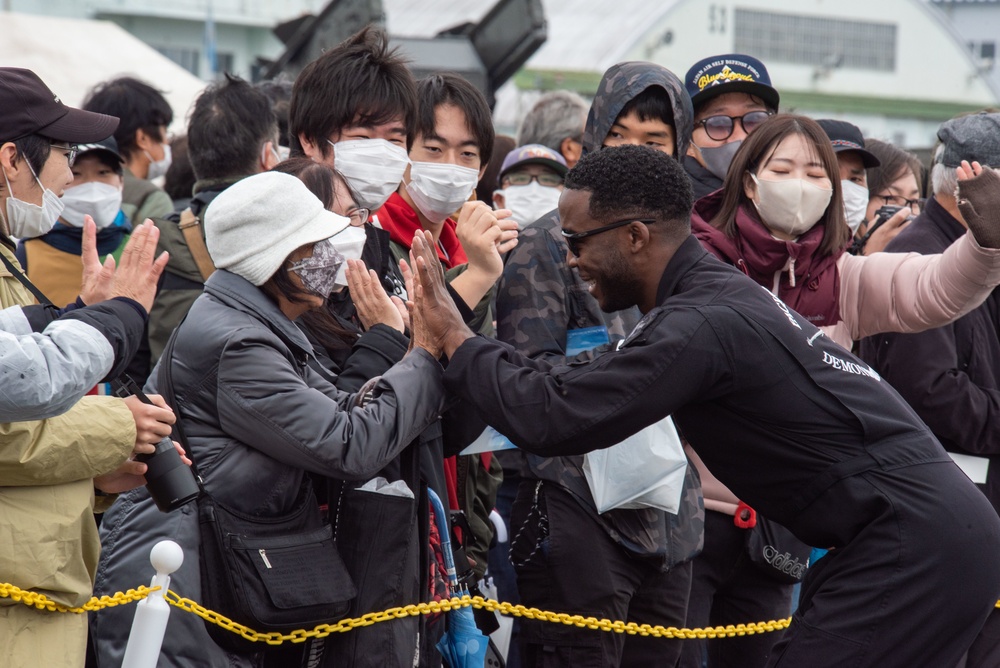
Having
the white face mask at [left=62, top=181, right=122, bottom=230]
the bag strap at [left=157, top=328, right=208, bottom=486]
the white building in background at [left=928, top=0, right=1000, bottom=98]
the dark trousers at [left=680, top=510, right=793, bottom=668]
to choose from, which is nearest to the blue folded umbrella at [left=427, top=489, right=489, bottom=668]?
the bag strap at [left=157, top=328, right=208, bottom=486]

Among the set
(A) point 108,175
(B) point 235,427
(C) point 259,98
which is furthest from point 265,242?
(A) point 108,175

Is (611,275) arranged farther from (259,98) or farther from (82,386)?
(259,98)

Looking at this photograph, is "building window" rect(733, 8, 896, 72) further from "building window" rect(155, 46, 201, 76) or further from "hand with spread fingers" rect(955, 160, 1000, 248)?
"hand with spread fingers" rect(955, 160, 1000, 248)

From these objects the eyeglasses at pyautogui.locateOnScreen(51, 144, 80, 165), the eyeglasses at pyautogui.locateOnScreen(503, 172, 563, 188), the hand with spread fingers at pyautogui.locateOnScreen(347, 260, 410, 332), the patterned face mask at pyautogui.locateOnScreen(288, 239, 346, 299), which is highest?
the eyeglasses at pyautogui.locateOnScreen(51, 144, 80, 165)

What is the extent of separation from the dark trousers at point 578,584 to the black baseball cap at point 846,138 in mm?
2621

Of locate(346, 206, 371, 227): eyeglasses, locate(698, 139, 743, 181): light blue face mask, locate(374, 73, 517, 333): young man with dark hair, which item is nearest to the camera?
locate(346, 206, 371, 227): eyeglasses

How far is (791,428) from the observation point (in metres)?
3.30

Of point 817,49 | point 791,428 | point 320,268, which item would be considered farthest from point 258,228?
point 817,49

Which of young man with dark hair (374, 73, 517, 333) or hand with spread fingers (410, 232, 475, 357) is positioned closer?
hand with spread fingers (410, 232, 475, 357)

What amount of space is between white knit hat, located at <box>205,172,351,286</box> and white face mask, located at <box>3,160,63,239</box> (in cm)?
50

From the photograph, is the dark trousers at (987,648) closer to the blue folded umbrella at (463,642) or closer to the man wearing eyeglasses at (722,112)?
the man wearing eyeglasses at (722,112)

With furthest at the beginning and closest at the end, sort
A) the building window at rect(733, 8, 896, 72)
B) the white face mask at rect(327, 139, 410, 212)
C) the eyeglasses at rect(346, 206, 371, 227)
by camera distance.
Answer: the building window at rect(733, 8, 896, 72) < the white face mask at rect(327, 139, 410, 212) < the eyeglasses at rect(346, 206, 371, 227)

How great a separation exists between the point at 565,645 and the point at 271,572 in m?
1.25

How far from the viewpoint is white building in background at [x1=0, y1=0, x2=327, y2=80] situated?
121ft
